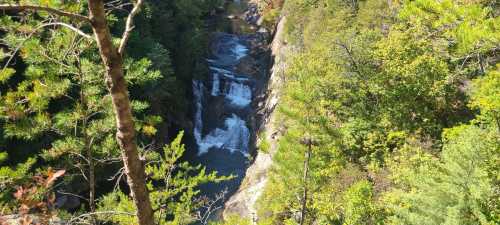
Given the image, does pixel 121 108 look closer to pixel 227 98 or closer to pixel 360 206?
pixel 360 206

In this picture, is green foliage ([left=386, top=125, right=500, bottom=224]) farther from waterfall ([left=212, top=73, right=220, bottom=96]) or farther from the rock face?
waterfall ([left=212, top=73, right=220, bottom=96])

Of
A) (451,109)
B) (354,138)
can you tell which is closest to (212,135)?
(354,138)

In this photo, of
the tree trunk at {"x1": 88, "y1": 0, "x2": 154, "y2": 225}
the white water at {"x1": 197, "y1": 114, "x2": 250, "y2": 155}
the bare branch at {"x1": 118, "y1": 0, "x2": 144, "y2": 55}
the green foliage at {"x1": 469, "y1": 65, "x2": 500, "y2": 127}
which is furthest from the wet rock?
the bare branch at {"x1": 118, "y1": 0, "x2": 144, "y2": 55}

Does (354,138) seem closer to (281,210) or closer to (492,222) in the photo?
(281,210)

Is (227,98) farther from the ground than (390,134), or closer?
closer

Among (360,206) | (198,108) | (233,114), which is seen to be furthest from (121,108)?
(198,108)

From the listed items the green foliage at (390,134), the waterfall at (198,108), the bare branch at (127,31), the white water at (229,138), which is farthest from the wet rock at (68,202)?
the bare branch at (127,31)
